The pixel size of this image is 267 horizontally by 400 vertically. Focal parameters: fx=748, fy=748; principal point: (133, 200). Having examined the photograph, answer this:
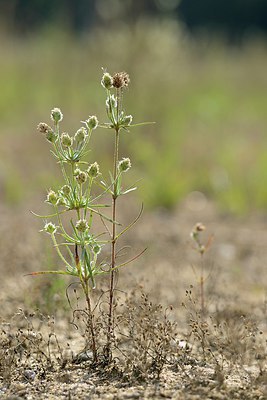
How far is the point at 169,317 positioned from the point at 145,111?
4.67 metres

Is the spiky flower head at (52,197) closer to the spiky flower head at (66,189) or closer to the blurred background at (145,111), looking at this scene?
the spiky flower head at (66,189)

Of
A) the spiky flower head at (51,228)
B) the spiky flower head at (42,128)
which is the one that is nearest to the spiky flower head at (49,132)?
the spiky flower head at (42,128)

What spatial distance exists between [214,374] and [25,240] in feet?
7.84

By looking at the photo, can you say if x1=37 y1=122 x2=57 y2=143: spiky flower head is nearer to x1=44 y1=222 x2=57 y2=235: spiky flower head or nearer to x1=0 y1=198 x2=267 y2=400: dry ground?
x1=44 y1=222 x2=57 y2=235: spiky flower head

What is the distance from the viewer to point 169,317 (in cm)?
324

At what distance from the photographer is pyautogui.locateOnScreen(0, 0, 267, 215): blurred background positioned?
617 centimetres

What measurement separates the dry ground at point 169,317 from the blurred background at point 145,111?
55 centimetres

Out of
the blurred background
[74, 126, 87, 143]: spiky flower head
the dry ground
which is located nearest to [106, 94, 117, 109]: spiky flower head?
[74, 126, 87, 143]: spiky flower head

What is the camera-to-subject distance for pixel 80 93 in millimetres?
9617

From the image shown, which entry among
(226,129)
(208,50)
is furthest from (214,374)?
(208,50)

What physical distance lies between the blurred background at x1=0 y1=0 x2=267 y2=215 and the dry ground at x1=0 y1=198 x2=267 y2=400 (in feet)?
1.82

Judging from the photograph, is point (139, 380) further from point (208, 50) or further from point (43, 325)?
point (208, 50)

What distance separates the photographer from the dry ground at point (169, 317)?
229 cm

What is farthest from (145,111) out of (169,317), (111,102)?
(111,102)
